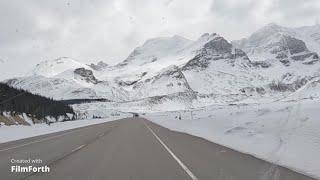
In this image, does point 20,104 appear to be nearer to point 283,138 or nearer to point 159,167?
point 283,138

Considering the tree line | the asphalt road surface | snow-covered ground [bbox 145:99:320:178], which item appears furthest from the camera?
the tree line

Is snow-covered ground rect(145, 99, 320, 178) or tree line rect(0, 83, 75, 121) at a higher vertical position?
tree line rect(0, 83, 75, 121)

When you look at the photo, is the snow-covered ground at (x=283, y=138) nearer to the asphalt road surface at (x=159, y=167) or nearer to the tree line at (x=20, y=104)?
the asphalt road surface at (x=159, y=167)

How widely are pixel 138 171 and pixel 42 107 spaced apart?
4692 inches

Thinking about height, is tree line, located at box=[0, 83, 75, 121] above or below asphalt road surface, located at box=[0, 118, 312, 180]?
above

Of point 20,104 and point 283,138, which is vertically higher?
point 20,104

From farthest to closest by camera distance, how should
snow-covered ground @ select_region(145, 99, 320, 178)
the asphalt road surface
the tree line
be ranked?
the tree line < snow-covered ground @ select_region(145, 99, 320, 178) < the asphalt road surface

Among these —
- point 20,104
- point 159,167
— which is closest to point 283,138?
point 159,167

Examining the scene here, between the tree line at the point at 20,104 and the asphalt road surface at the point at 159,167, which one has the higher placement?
the tree line at the point at 20,104

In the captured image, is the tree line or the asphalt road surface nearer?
the asphalt road surface

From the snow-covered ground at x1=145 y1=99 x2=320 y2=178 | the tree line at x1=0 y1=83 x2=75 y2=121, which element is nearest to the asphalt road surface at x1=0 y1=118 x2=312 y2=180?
the snow-covered ground at x1=145 y1=99 x2=320 y2=178

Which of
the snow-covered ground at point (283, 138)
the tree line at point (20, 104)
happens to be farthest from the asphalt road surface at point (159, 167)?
the tree line at point (20, 104)

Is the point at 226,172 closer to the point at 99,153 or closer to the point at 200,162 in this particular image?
the point at 200,162

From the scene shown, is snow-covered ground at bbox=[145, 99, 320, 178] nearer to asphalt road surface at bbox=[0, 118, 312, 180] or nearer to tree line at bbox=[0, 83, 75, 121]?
asphalt road surface at bbox=[0, 118, 312, 180]
